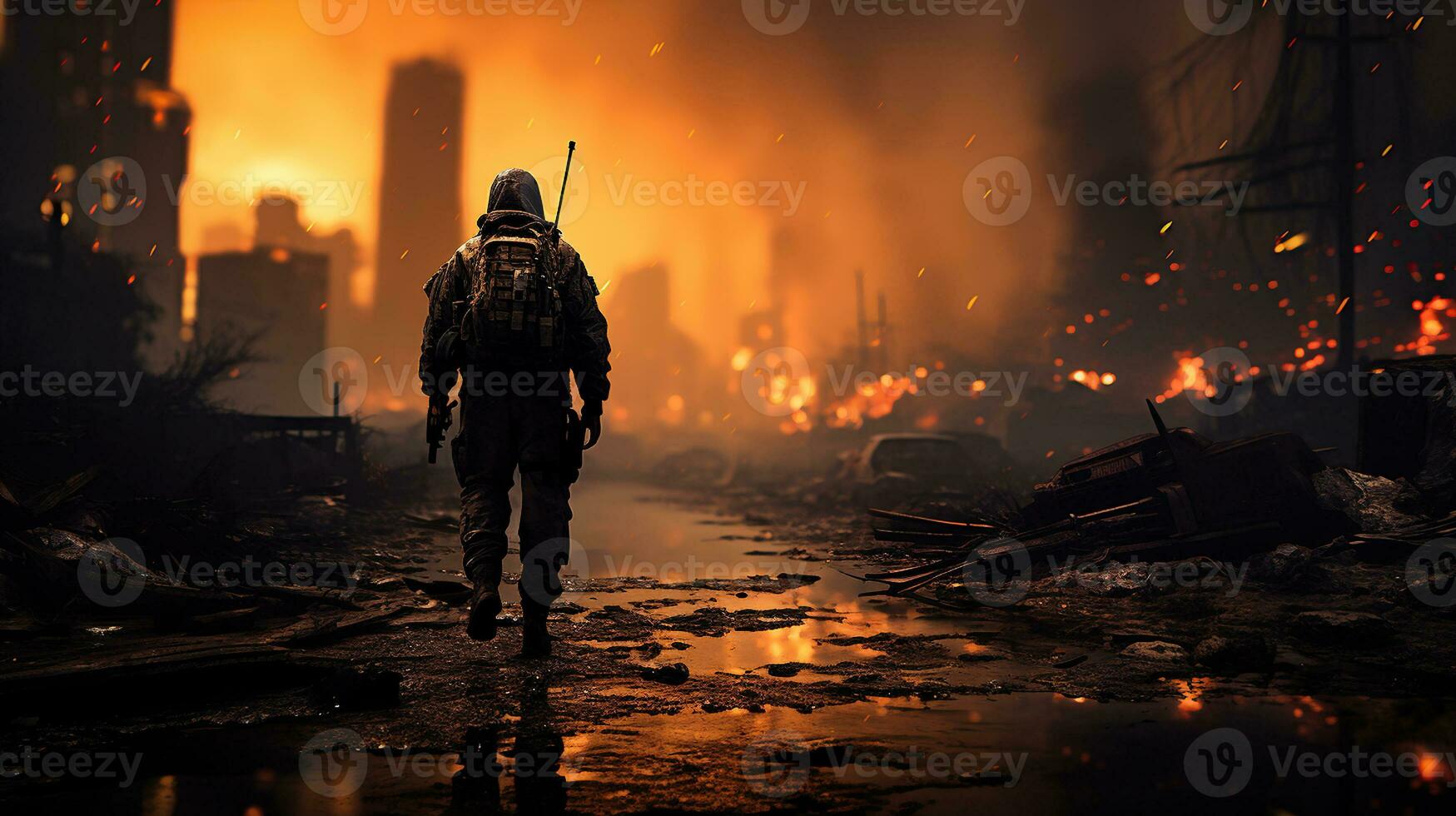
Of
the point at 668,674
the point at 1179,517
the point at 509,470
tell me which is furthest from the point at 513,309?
the point at 1179,517

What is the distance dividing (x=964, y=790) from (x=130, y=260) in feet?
75.1

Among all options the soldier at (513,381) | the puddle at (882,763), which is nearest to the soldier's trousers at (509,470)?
the soldier at (513,381)

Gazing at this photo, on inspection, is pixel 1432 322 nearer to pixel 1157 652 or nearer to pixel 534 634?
pixel 1157 652

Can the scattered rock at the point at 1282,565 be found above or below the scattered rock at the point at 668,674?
above

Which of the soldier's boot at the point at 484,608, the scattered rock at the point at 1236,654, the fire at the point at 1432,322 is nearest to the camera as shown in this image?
the scattered rock at the point at 1236,654

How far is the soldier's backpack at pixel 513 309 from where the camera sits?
427 cm

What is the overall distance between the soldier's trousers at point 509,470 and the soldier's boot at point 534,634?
7.6 inches

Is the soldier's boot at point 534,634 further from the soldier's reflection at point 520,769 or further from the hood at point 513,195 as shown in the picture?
the hood at point 513,195

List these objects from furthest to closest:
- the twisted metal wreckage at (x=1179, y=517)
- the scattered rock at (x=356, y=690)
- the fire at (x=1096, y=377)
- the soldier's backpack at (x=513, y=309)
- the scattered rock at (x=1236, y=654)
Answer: the fire at (x=1096, y=377), the twisted metal wreckage at (x=1179, y=517), the soldier's backpack at (x=513, y=309), the scattered rock at (x=1236, y=654), the scattered rock at (x=356, y=690)

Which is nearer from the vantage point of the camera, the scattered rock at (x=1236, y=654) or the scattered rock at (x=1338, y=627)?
the scattered rock at (x=1236, y=654)

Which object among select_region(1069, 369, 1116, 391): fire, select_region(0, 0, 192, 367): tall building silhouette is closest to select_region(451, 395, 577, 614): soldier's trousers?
select_region(1069, 369, 1116, 391): fire

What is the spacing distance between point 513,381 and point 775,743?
97.6 inches

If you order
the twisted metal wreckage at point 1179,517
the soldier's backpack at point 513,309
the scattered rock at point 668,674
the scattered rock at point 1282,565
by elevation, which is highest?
the soldier's backpack at point 513,309

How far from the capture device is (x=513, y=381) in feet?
14.5
